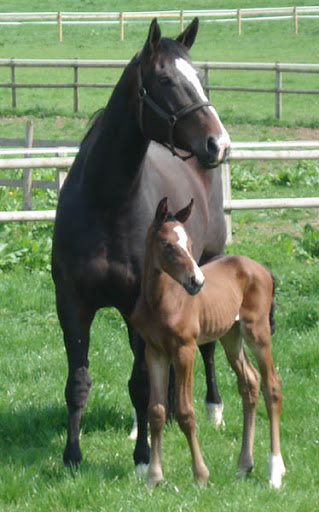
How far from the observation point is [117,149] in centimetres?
517

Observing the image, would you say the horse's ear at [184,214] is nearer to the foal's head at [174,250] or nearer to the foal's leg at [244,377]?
the foal's head at [174,250]

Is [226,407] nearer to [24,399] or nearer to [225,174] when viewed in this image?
[24,399]

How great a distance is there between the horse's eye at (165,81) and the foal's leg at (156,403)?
4.54 feet

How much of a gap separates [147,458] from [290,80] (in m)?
27.9

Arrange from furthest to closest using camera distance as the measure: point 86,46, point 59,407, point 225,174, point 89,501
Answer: point 86,46 → point 225,174 → point 59,407 → point 89,501

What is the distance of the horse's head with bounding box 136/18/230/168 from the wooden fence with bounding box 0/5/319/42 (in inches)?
1494

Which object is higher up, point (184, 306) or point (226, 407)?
point (184, 306)

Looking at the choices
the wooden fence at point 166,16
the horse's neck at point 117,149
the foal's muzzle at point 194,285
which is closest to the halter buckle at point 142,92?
the horse's neck at point 117,149

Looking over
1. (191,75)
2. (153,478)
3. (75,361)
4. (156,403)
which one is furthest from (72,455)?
(191,75)

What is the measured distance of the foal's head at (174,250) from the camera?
430 cm

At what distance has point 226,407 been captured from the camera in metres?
6.22

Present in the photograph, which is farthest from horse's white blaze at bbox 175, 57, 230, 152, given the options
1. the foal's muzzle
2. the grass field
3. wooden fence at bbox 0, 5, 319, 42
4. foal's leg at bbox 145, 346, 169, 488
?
wooden fence at bbox 0, 5, 319, 42

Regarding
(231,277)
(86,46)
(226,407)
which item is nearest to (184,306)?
(231,277)

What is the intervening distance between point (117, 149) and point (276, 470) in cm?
196
